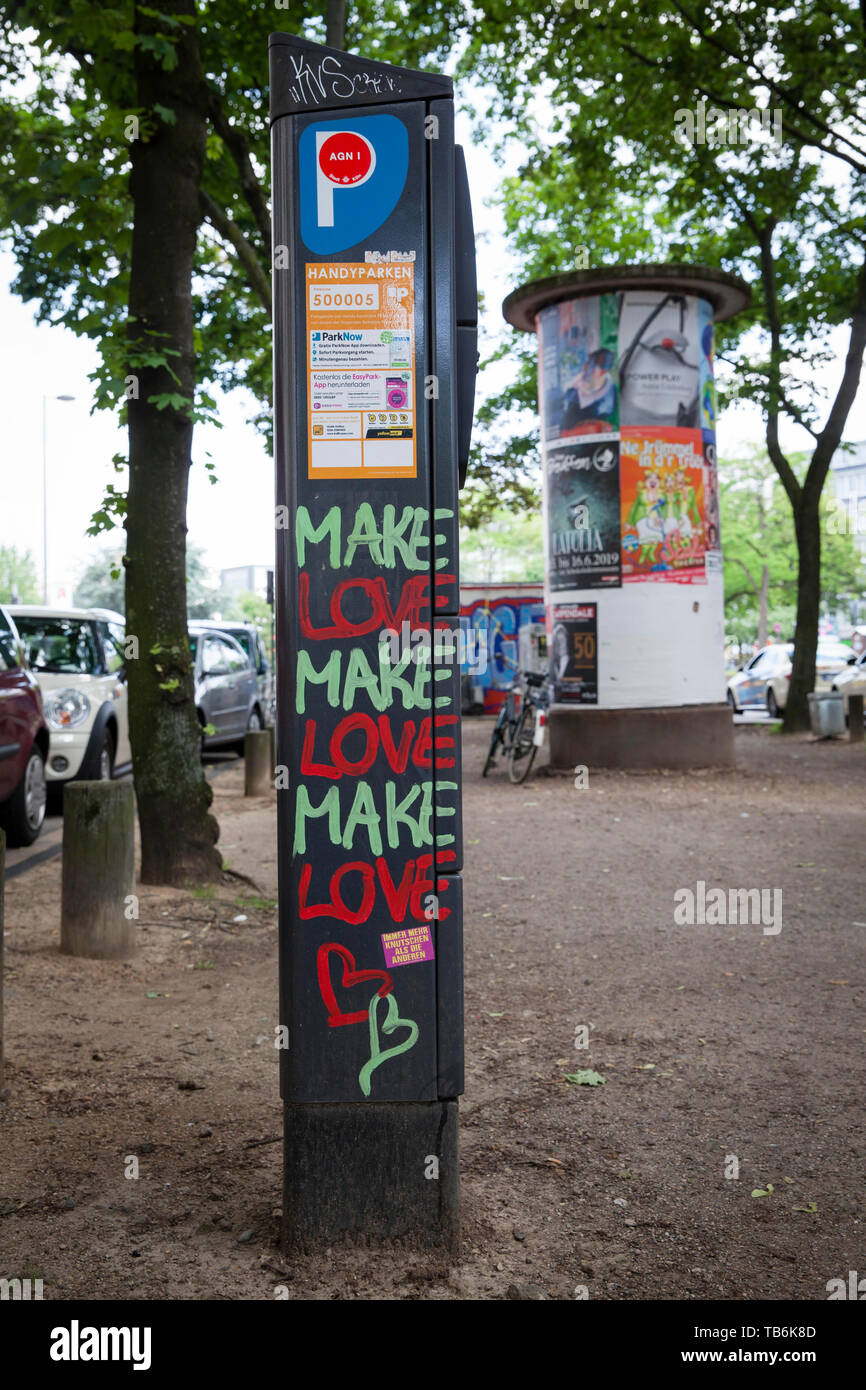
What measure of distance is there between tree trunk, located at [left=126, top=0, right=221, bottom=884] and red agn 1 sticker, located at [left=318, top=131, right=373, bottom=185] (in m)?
4.06

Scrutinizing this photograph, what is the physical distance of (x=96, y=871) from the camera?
18.6 feet

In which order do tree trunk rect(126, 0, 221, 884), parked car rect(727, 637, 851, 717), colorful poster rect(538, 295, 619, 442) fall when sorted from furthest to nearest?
parked car rect(727, 637, 851, 717) → colorful poster rect(538, 295, 619, 442) → tree trunk rect(126, 0, 221, 884)

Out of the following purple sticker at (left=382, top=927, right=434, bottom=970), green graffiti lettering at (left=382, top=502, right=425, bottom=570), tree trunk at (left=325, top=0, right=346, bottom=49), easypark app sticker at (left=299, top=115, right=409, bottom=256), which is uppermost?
tree trunk at (left=325, top=0, right=346, bottom=49)

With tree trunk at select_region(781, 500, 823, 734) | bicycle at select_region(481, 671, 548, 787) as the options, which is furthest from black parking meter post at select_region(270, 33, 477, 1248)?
tree trunk at select_region(781, 500, 823, 734)

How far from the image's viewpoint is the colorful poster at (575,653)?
13.5 meters

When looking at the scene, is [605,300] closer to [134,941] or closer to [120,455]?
[120,455]

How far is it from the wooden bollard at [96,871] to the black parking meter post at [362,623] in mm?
3025

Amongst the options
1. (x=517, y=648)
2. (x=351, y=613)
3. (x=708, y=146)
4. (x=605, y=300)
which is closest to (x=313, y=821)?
(x=351, y=613)

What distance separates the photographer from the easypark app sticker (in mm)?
2830

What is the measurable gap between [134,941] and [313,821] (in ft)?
10.9

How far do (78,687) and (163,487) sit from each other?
4.67 metres

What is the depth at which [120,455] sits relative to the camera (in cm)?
705

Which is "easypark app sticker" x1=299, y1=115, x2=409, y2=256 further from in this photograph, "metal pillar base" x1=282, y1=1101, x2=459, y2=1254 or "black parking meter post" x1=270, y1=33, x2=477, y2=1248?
"metal pillar base" x1=282, y1=1101, x2=459, y2=1254

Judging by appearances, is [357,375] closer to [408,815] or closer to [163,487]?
[408,815]
